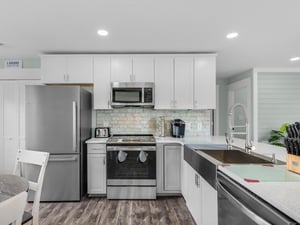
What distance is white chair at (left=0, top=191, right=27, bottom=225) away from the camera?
0.65 metres

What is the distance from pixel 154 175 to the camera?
2.81m

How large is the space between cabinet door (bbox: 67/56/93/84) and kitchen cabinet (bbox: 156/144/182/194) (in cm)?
178

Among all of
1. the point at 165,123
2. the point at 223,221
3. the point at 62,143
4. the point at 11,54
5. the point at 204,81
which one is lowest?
the point at 223,221

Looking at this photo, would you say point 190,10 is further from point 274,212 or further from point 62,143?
point 62,143

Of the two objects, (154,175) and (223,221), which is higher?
(223,221)

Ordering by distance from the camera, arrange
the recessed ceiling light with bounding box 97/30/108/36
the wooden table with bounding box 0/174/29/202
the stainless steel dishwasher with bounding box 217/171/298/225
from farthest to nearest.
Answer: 1. the recessed ceiling light with bounding box 97/30/108/36
2. the wooden table with bounding box 0/174/29/202
3. the stainless steel dishwasher with bounding box 217/171/298/225

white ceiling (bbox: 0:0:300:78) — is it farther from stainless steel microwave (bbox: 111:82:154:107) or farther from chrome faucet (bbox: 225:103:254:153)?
chrome faucet (bbox: 225:103:254:153)

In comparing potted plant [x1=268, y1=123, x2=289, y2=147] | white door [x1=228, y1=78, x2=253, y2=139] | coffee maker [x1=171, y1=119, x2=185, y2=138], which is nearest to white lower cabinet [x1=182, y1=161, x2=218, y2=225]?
coffee maker [x1=171, y1=119, x2=185, y2=138]

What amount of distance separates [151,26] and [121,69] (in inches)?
42.8

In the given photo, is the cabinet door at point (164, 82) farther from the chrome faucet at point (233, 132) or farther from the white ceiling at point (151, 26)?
the chrome faucet at point (233, 132)

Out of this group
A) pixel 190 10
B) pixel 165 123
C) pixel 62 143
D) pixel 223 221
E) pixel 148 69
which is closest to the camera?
pixel 223 221

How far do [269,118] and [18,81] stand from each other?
5.63 metres

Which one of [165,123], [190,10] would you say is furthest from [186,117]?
[190,10]

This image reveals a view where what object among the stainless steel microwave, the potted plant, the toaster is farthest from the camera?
the potted plant
